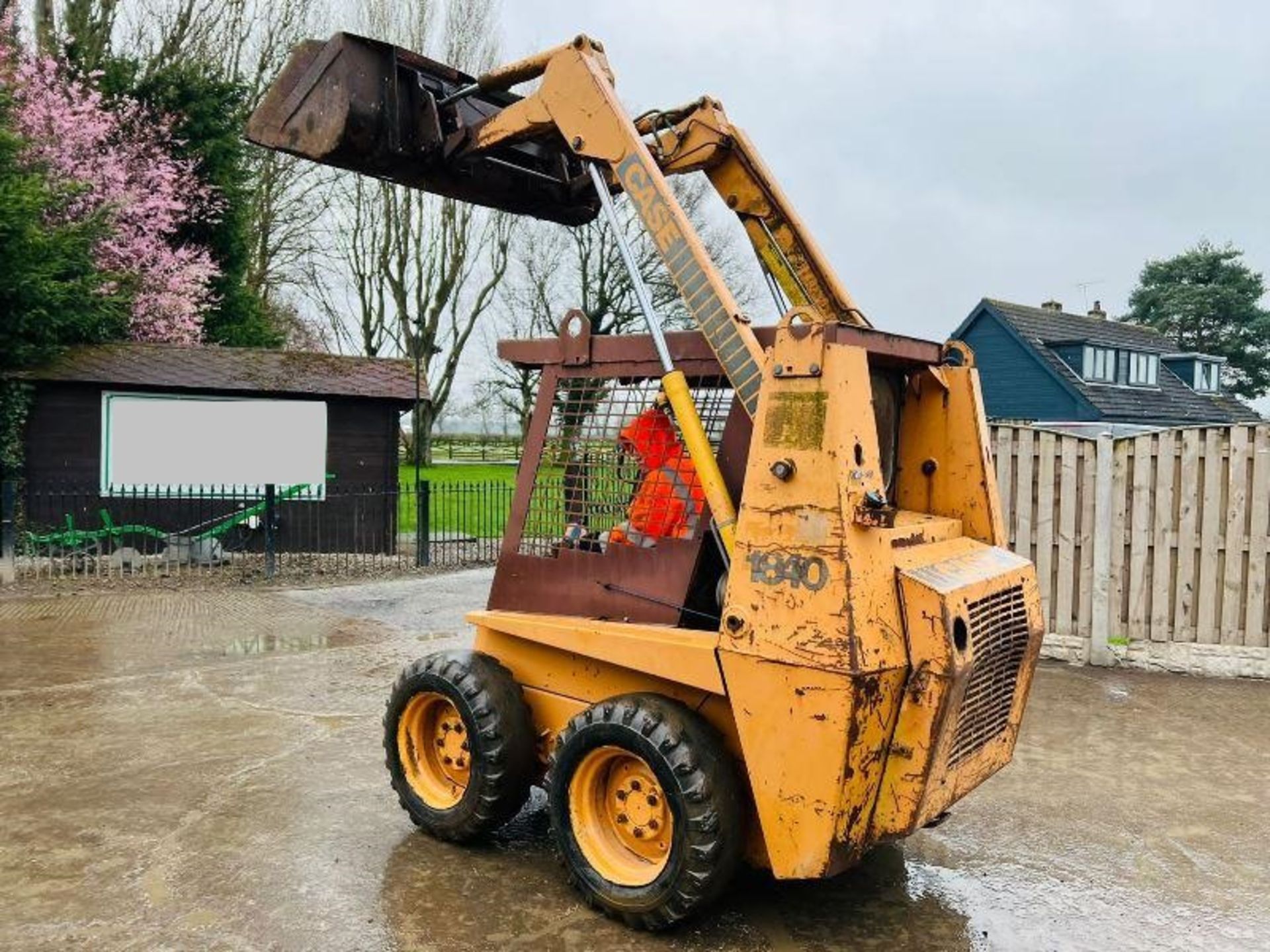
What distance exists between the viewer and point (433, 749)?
185 inches

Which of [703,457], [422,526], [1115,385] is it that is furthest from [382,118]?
[1115,385]

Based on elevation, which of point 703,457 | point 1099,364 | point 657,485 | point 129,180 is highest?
point 129,180

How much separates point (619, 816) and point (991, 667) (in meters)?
1.53

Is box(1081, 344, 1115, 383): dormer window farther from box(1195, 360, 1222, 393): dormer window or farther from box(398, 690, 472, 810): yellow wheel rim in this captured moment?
box(398, 690, 472, 810): yellow wheel rim

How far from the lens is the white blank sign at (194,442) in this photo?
570 inches

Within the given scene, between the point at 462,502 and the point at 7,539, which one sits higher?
the point at 462,502

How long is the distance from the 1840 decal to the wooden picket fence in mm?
5539

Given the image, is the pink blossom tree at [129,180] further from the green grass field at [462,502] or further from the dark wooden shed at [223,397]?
the green grass field at [462,502]

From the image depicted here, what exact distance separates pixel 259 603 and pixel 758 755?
28.8 ft

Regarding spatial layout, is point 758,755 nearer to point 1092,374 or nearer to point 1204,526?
point 1204,526

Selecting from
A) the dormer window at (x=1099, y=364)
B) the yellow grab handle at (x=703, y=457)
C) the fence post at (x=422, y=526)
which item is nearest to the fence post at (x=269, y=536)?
the fence post at (x=422, y=526)

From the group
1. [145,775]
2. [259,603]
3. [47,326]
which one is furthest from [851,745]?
[47,326]

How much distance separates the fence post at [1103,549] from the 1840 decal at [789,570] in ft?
18.2

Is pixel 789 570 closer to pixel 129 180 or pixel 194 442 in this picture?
pixel 194 442
